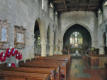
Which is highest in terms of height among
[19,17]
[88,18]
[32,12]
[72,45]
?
[88,18]

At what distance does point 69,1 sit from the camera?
16.4 meters

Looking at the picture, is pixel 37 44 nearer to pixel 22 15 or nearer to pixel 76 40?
pixel 76 40

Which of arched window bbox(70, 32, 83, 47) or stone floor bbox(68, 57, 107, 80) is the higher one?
arched window bbox(70, 32, 83, 47)

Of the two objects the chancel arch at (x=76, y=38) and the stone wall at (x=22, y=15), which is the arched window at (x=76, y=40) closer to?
the chancel arch at (x=76, y=38)

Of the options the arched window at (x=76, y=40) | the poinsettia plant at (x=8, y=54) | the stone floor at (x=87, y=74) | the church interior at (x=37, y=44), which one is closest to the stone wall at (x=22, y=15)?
the church interior at (x=37, y=44)

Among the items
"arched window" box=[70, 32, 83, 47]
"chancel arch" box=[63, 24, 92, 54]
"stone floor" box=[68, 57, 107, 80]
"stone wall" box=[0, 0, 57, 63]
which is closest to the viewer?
"stone wall" box=[0, 0, 57, 63]

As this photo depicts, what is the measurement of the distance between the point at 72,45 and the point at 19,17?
20.0 metres

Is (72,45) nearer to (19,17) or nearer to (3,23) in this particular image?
(19,17)

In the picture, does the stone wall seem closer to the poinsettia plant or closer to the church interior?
the church interior

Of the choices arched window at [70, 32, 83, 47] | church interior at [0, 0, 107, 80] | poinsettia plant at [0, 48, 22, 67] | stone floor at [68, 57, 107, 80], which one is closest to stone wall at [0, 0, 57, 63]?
church interior at [0, 0, 107, 80]

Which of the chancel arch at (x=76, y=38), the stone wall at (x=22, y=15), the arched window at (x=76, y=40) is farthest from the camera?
the arched window at (x=76, y=40)

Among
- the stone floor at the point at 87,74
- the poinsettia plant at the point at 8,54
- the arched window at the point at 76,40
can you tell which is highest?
the arched window at the point at 76,40

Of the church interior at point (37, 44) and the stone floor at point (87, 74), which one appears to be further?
the stone floor at point (87, 74)

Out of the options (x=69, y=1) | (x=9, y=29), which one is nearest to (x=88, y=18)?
(x=69, y=1)
